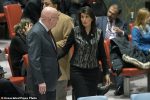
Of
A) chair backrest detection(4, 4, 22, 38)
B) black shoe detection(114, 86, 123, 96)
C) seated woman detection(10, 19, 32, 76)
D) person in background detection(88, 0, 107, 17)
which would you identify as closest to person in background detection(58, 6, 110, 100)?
seated woman detection(10, 19, 32, 76)

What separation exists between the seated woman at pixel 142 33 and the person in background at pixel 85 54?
87.2 inches

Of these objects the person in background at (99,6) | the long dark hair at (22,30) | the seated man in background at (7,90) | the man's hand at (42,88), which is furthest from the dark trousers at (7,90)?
the person in background at (99,6)

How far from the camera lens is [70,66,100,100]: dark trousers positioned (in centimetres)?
551

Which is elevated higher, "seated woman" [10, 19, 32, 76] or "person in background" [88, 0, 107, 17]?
"person in background" [88, 0, 107, 17]

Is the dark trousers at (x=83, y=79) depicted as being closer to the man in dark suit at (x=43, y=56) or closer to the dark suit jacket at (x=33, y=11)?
the man in dark suit at (x=43, y=56)

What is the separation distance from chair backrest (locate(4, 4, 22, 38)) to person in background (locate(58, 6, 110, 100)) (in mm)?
3362

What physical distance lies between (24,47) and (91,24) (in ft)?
5.31

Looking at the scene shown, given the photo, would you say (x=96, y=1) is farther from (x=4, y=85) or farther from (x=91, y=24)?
(x=4, y=85)

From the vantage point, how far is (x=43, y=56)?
16.2ft

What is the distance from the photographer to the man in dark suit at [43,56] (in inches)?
192

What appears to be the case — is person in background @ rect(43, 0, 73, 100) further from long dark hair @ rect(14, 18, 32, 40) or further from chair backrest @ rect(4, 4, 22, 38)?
chair backrest @ rect(4, 4, 22, 38)

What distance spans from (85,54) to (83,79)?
0.29 meters

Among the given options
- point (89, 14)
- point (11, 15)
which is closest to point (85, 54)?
point (89, 14)

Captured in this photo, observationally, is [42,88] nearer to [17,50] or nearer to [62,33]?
[62,33]
